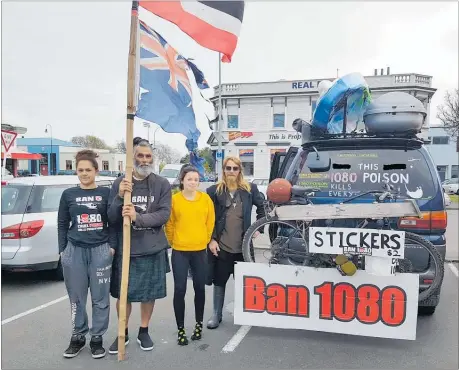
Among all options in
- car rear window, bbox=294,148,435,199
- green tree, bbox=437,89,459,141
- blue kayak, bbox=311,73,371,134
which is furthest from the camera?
green tree, bbox=437,89,459,141

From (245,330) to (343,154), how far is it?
2.08m

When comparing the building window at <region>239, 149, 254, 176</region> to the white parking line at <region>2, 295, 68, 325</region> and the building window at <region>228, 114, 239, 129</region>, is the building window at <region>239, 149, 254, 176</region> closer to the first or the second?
the building window at <region>228, 114, 239, 129</region>

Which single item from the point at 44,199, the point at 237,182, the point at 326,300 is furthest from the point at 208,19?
the point at 44,199

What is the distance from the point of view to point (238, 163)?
4086 millimetres

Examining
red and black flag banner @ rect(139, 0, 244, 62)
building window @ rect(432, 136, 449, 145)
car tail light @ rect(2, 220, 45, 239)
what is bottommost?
car tail light @ rect(2, 220, 45, 239)

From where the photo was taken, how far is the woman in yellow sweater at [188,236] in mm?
3717

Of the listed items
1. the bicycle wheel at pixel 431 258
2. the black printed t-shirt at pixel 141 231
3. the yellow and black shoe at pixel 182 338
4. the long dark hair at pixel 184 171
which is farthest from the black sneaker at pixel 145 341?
the bicycle wheel at pixel 431 258

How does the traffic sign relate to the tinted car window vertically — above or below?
above

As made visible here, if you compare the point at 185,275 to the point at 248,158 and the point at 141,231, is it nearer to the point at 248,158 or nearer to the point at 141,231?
the point at 141,231

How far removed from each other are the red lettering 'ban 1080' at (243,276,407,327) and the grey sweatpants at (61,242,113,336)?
4.12 ft

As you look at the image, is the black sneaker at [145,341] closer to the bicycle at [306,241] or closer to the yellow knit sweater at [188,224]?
the yellow knit sweater at [188,224]

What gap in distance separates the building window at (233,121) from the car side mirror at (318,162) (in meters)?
27.2

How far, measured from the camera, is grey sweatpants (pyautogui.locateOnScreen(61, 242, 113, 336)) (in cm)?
353

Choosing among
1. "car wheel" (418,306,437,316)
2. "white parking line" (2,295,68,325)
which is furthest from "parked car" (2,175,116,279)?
"car wheel" (418,306,437,316)
